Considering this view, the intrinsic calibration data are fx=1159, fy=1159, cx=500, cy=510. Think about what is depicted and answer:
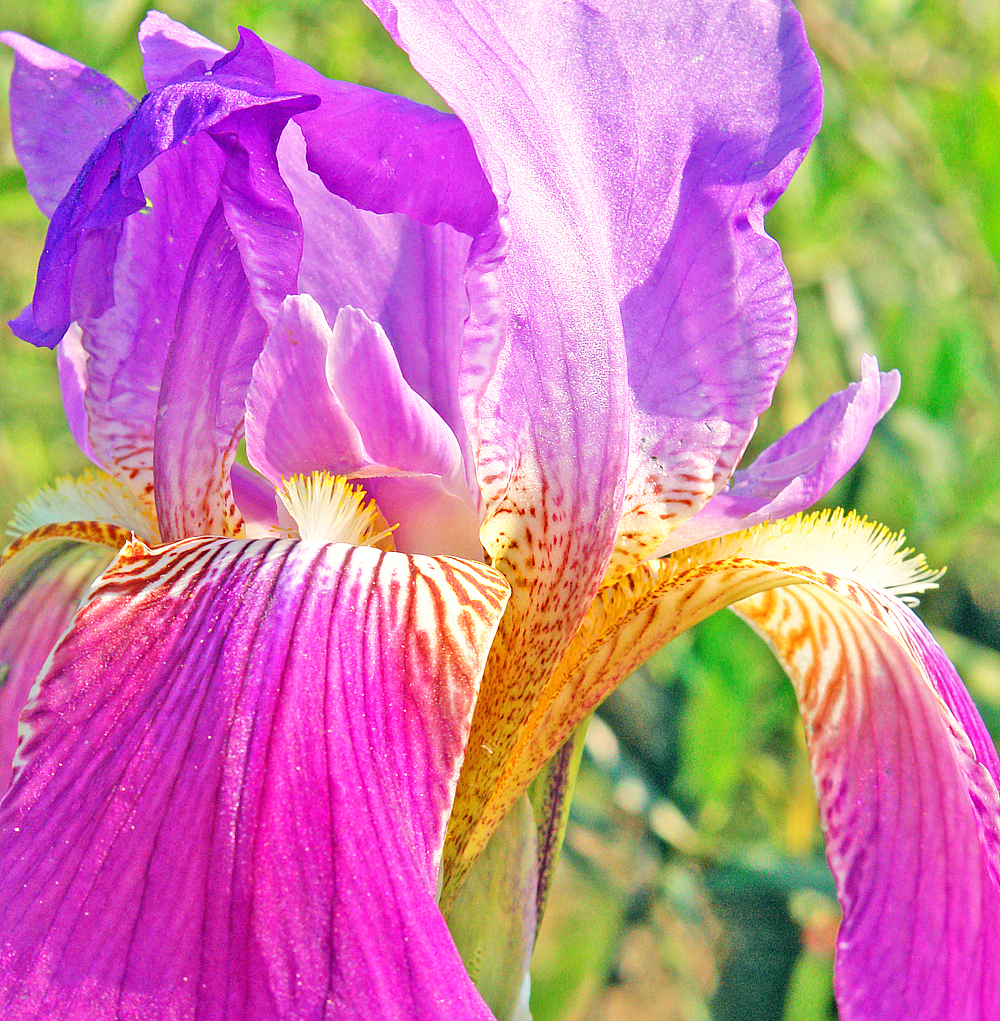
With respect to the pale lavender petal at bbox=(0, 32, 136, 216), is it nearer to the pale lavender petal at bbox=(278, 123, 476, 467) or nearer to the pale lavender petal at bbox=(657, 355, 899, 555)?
the pale lavender petal at bbox=(278, 123, 476, 467)

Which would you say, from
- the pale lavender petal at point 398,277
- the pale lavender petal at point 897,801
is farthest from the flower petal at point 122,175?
the pale lavender petal at point 897,801

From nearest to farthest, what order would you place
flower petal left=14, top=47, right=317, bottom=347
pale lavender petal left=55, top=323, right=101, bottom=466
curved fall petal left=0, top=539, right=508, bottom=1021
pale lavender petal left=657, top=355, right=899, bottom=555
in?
curved fall petal left=0, top=539, right=508, bottom=1021
flower petal left=14, top=47, right=317, bottom=347
pale lavender petal left=657, top=355, right=899, bottom=555
pale lavender petal left=55, top=323, right=101, bottom=466

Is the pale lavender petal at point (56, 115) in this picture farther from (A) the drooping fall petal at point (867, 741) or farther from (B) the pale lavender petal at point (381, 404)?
(A) the drooping fall petal at point (867, 741)

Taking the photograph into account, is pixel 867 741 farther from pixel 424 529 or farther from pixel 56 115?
pixel 56 115

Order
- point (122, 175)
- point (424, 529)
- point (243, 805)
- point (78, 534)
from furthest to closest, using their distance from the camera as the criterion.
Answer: point (78, 534) → point (424, 529) → point (122, 175) → point (243, 805)

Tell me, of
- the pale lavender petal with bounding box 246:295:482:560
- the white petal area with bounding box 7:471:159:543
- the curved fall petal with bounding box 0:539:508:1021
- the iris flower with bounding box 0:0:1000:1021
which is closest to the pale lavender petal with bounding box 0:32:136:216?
the iris flower with bounding box 0:0:1000:1021

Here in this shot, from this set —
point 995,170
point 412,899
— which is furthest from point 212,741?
point 995,170

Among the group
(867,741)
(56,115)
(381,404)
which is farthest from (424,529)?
(56,115)
